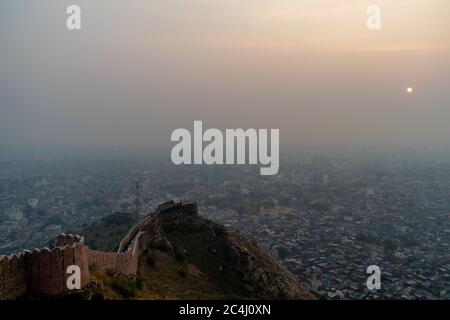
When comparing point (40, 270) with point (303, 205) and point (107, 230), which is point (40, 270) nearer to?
point (107, 230)

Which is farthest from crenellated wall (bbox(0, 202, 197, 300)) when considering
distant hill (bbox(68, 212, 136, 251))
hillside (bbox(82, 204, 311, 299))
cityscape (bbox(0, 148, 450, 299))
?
cityscape (bbox(0, 148, 450, 299))

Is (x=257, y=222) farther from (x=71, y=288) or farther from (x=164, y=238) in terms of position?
(x=71, y=288)

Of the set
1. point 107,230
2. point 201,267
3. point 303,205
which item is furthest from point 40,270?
point 303,205

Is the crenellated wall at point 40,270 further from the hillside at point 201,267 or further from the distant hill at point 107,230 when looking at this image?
the distant hill at point 107,230

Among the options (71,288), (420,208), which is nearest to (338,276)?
(420,208)

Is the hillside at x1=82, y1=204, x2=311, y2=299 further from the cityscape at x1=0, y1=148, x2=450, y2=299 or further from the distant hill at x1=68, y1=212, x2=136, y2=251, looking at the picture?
the distant hill at x1=68, y1=212, x2=136, y2=251
